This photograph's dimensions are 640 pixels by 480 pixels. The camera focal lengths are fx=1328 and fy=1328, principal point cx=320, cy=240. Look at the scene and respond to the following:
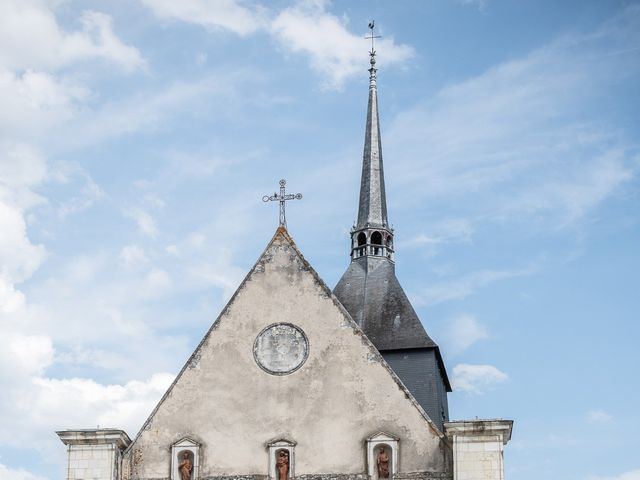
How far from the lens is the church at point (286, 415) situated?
84.7 ft

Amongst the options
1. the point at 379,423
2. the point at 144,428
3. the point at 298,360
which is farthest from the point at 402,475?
the point at 144,428

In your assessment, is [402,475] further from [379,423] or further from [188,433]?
[188,433]

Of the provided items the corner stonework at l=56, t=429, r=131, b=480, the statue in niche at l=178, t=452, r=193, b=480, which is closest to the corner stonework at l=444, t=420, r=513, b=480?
the statue in niche at l=178, t=452, r=193, b=480

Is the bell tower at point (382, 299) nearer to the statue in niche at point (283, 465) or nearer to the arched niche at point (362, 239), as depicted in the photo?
the arched niche at point (362, 239)

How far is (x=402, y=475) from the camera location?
25.7 metres

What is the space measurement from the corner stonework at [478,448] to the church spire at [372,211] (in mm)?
16257

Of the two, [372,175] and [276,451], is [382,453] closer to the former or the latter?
[276,451]

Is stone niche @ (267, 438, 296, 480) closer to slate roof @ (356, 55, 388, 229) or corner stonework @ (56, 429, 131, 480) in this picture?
corner stonework @ (56, 429, 131, 480)

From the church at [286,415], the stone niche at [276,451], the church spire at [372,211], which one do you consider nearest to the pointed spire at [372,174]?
the church spire at [372,211]

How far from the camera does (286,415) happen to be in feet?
87.2

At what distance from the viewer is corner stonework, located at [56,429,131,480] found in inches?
1030

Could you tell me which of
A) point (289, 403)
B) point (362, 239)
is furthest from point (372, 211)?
point (289, 403)

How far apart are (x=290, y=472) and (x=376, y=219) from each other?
1665 cm

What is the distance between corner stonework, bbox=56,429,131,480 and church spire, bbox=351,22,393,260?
16318 millimetres
